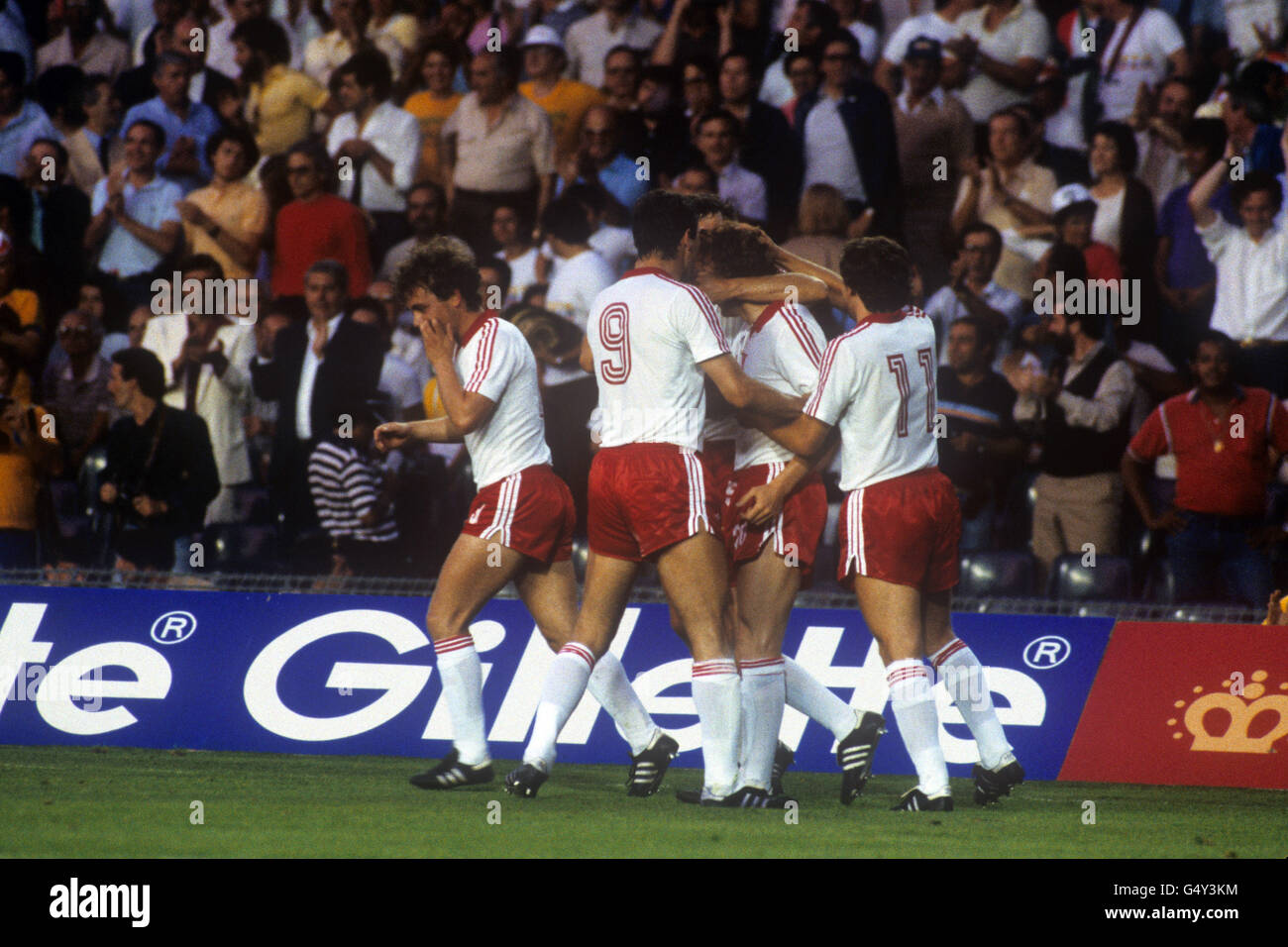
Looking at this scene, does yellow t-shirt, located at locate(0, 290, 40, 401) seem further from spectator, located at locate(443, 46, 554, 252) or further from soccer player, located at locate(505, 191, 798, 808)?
soccer player, located at locate(505, 191, 798, 808)

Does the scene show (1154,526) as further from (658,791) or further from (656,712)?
(658,791)

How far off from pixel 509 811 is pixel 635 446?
4.87 ft

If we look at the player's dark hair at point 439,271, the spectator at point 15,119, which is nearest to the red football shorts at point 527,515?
the player's dark hair at point 439,271

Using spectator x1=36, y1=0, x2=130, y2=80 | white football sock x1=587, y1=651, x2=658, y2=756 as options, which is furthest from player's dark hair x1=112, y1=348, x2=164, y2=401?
spectator x1=36, y1=0, x2=130, y2=80

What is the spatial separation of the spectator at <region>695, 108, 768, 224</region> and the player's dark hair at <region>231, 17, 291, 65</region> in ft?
14.0

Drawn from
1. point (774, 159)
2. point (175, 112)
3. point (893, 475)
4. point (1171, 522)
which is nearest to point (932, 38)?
point (774, 159)

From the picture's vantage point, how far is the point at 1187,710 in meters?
8.41

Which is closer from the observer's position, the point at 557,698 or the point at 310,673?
the point at 557,698

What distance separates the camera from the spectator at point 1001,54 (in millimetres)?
12906

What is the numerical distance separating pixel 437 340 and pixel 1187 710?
12.9 ft

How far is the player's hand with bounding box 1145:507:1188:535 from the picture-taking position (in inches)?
403

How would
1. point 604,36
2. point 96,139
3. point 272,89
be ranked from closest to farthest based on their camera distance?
point 604,36 < point 272,89 < point 96,139

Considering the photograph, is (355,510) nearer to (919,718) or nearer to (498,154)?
(498,154)

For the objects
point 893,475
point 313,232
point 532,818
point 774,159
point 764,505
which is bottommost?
point 532,818
